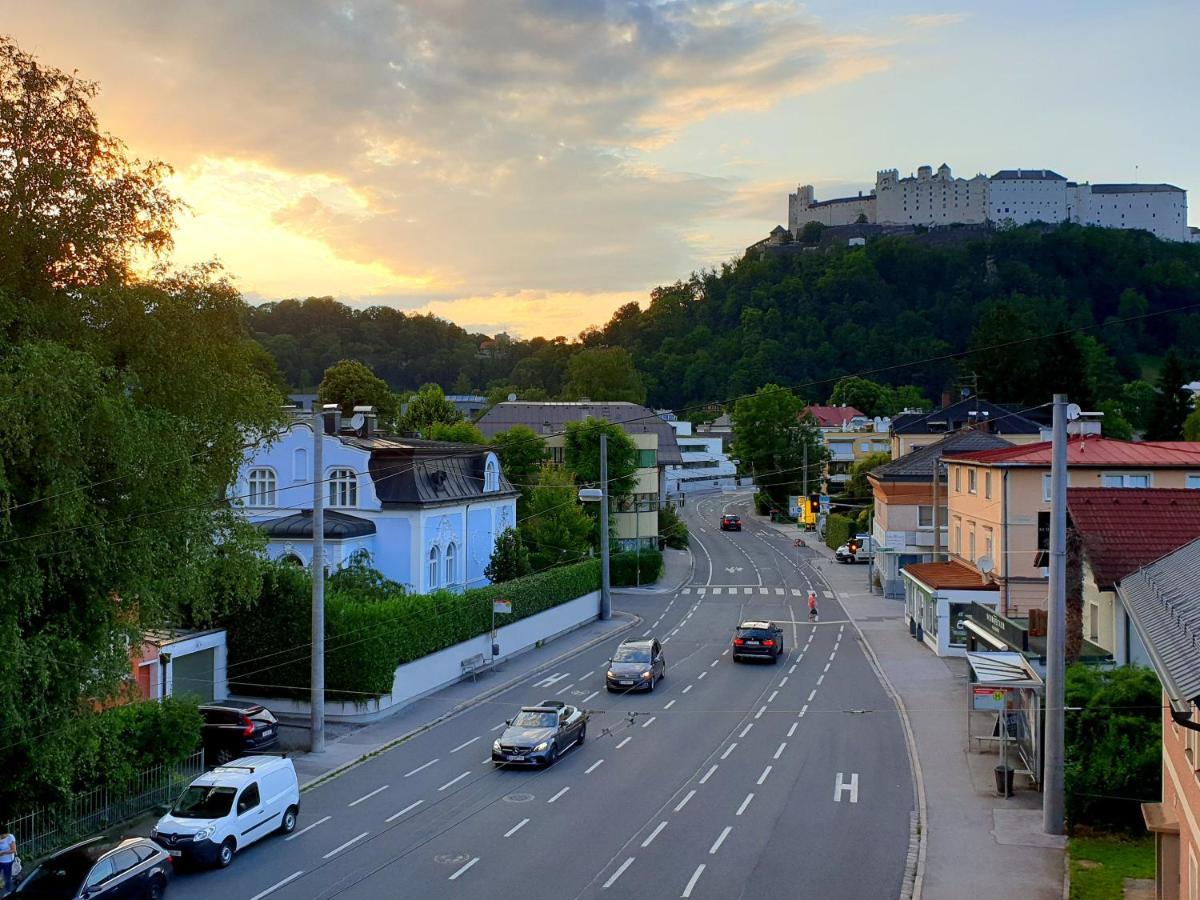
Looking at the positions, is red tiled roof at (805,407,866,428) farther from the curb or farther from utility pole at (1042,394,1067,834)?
utility pole at (1042,394,1067,834)

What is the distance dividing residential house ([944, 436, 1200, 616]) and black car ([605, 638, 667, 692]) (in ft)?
44.5

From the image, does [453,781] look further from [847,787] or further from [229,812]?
[847,787]

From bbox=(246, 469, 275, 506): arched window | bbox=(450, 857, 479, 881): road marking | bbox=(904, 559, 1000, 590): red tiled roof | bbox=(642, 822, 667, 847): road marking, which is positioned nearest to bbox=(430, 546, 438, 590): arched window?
bbox=(246, 469, 275, 506): arched window

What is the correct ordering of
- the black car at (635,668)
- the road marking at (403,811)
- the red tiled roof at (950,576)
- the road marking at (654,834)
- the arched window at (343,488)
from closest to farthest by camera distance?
the road marking at (654,834) < the road marking at (403,811) < the black car at (635,668) < the red tiled roof at (950,576) < the arched window at (343,488)

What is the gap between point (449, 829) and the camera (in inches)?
857

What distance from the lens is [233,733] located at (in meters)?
27.2

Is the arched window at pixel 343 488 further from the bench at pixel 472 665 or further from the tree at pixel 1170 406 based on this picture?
the tree at pixel 1170 406

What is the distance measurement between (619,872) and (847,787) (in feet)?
26.0

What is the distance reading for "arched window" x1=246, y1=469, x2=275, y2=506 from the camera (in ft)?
142

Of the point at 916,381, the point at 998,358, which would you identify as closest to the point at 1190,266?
the point at 916,381

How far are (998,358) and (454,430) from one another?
64.9 meters

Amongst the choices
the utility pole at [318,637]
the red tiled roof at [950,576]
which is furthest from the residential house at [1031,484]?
the utility pole at [318,637]

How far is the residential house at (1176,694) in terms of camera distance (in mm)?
10469

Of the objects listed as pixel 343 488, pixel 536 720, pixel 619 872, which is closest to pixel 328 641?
pixel 536 720
